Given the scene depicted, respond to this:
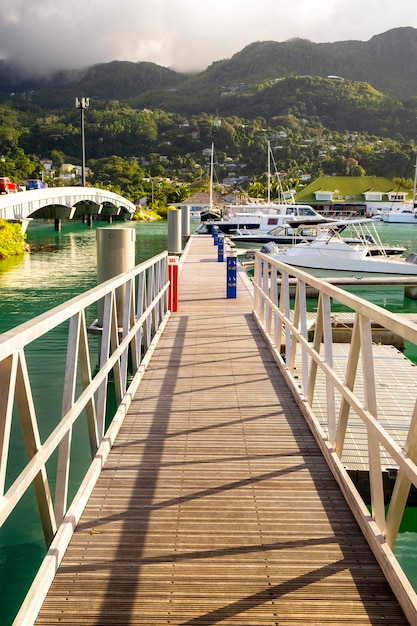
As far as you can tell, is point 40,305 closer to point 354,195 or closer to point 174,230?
point 174,230

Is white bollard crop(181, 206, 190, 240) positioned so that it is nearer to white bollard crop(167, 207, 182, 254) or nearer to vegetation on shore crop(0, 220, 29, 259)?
vegetation on shore crop(0, 220, 29, 259)

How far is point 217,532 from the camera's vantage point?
11.1 ft

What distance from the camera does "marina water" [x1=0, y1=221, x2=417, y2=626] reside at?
4699 mm

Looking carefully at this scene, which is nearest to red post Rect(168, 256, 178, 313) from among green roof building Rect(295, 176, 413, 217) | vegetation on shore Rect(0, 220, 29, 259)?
vegetation on shore Rect(0, 220, 29, 259)

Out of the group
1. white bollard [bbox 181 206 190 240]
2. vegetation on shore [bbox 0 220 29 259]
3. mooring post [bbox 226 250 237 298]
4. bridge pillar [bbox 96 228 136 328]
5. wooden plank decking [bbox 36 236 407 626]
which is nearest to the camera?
wooden plank decking [bbox 36 236 407 626]

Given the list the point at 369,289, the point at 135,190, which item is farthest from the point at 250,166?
the point at 369,289

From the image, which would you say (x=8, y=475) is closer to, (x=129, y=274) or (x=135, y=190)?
(x=129, y=274)

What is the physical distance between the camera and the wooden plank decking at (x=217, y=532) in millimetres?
2727

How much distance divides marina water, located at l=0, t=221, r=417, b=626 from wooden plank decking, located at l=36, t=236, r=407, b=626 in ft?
4.04

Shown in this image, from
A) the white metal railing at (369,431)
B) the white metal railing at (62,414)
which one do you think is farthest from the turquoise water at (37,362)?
the white metal railing at (369,431)

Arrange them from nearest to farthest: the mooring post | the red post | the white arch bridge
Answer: the red post
the mooring post
the white arch bridge

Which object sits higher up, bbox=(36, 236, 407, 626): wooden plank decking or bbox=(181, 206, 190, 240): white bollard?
bbox=(181, 206, 190, 240): white bollard

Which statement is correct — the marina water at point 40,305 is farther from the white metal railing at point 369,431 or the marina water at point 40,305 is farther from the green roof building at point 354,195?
the green roof building at point 354,195

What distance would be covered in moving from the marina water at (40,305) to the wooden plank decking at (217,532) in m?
1.23
